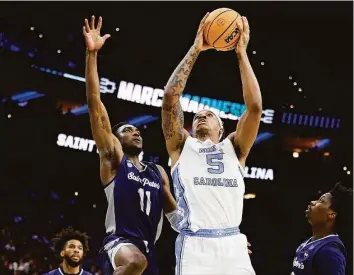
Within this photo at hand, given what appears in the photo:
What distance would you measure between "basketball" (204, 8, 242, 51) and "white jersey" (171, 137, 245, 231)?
818 mm

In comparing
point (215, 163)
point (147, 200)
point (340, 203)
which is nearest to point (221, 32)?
point (215, 163)

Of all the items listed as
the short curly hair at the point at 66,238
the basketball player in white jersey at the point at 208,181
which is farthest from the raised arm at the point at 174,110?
the short curly hair at the point at 66,238

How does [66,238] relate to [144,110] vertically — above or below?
below

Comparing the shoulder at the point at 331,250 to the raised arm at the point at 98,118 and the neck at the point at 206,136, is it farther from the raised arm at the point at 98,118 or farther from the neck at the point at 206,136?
the raised arm at the point at 98,118

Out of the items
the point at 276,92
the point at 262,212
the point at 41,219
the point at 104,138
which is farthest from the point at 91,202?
the point at 104,138

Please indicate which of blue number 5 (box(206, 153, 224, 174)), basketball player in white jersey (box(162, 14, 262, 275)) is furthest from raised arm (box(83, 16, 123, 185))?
blue number 5 (box(206, 153, 224, 174))

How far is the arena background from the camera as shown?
71.7ft

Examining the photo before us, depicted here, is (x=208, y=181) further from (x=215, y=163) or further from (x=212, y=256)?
(x=212, y=256)

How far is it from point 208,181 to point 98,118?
1407mm

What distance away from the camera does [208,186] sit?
13.5 feet

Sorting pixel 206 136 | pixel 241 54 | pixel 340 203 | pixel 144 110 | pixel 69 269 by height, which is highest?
pixel 144 110

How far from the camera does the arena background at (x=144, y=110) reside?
21.9 metres

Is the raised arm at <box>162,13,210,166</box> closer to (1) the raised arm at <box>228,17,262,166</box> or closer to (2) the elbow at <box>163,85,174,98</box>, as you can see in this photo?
(2) the elbow at <box>163,85,174,98</box>

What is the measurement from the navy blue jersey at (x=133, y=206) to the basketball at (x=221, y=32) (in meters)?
1.36
